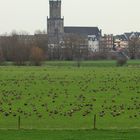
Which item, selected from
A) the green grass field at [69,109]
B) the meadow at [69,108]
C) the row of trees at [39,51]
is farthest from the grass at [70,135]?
the row of trees at [39,51]

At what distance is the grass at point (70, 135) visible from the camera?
1683cm

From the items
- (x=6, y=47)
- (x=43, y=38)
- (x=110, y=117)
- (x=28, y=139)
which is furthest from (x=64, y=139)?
(x=43, y=38)

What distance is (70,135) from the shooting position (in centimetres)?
1742

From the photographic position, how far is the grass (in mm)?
16828

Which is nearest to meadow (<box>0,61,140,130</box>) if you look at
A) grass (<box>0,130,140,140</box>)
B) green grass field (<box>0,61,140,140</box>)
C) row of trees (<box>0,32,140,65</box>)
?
green grass field (<box>0,61,140,140</box>)

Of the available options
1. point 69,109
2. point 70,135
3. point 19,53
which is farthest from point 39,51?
point 70,135

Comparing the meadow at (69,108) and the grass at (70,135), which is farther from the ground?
the grass at (70,135)

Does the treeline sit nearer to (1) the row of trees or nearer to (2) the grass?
(1) the row of trees

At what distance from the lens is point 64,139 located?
16.6m

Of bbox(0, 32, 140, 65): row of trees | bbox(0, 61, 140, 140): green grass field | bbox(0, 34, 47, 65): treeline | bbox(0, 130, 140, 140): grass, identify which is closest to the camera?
bbox(0, 130, 140, 140): grass

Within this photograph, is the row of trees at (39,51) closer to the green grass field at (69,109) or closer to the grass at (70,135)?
the green grass field at (69,109)

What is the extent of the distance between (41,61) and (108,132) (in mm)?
105656

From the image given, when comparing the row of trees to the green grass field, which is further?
the row of trees

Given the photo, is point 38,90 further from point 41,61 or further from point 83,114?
point 41,61
